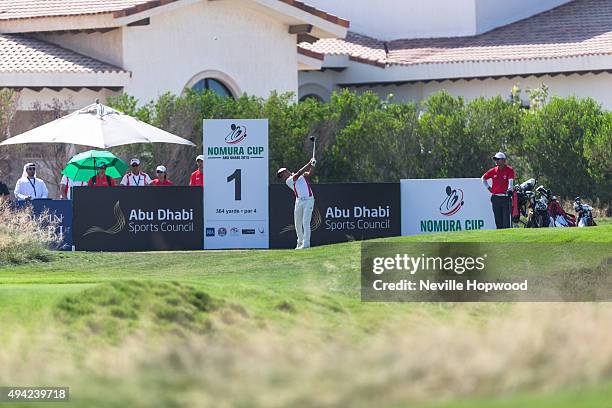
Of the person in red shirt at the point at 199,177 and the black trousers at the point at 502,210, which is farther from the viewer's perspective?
the person in red shirt at the point at 199,177

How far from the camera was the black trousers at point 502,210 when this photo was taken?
2766cm

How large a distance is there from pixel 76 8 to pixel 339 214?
14781mm

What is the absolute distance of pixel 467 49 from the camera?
4650cm

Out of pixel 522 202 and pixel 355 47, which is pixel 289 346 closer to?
pixel 522 202

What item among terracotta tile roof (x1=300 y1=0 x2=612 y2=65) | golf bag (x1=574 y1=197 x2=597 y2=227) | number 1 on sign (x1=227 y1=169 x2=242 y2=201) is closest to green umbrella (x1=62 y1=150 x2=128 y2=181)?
number 1 on sign (x1=227 y1=169 x2=242 y2=201)

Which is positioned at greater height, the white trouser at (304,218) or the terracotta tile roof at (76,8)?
the terracotta tile roof at (76,8)

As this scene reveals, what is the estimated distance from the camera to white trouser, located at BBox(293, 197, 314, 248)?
2650 cm

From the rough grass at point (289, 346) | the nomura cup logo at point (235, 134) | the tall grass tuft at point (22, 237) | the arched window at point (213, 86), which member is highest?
the arched window at point (213, 86)

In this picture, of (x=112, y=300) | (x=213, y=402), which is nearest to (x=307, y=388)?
(x=213, y=402)

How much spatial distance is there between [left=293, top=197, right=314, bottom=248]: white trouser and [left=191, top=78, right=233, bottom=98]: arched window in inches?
573

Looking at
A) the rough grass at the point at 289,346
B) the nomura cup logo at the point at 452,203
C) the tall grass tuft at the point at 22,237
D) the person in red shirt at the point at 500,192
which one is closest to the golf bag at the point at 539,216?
the person in red shirt at the point at 500,192

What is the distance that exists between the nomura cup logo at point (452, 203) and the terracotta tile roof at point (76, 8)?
→ 42.8 ft

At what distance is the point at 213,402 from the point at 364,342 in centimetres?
403

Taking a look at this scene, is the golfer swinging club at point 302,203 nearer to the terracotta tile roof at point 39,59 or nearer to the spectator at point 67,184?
the spectator at point 67,184
